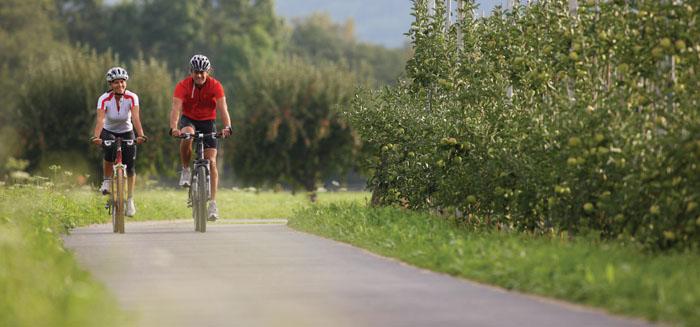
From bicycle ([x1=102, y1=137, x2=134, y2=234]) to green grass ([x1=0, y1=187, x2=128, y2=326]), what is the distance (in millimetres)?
2039

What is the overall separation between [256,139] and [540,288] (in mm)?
36557

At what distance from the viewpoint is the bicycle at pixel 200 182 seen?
58.1 ft

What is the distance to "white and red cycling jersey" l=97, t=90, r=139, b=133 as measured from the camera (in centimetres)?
1806

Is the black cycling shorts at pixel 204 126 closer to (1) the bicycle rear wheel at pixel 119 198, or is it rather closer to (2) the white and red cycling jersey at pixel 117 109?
(2) the white and red cycling jersey at pixel 117 109

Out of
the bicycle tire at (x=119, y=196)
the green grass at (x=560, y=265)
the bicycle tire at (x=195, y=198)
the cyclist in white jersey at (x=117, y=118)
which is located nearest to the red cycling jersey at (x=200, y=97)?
the cyclist in white jersey at (x=117, y=118)

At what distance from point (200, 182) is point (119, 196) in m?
1.08

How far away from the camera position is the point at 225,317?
909 centimetres

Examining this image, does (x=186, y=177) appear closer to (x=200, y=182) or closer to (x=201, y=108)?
(x=200, y=182)

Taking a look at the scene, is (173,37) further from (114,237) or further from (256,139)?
(114,237)

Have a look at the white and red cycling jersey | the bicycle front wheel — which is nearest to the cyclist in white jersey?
the white and red cycling jersey

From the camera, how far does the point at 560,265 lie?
11086 millimetres

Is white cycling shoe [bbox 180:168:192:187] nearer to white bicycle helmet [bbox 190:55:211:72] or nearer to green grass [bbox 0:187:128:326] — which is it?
white bicycle helmet [bbox 190:55:211:72]

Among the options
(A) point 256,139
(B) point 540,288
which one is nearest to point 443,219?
(B) point 540,288

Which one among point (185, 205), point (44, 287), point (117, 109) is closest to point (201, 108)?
point (117, 109)
